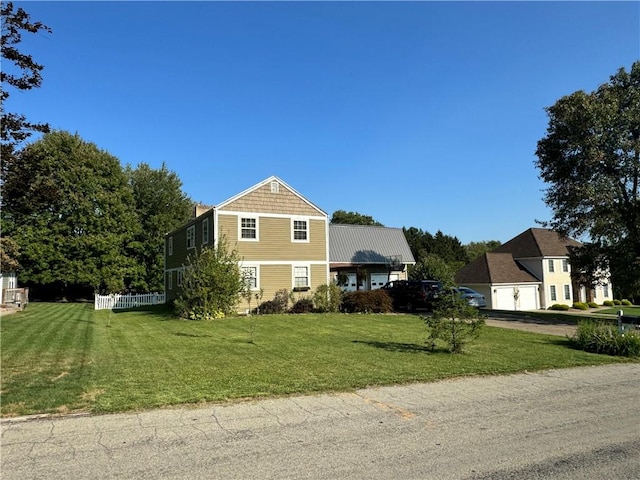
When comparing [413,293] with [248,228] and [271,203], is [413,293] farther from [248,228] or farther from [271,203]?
[248,228]

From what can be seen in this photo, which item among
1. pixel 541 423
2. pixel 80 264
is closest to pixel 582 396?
pixel 541 423

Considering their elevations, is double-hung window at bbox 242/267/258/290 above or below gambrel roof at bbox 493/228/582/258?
below

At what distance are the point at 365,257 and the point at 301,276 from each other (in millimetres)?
9018

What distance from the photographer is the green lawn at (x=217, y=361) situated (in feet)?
22.0

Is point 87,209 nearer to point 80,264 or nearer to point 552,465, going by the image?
point 80,264

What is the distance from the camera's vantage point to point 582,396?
280 inches

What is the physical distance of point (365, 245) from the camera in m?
33.5

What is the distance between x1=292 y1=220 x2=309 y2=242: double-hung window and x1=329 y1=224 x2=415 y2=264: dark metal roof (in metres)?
6.59

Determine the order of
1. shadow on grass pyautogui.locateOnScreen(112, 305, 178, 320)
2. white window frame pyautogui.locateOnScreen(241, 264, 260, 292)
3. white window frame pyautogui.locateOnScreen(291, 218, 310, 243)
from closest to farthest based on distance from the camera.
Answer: shadow on grass pyautogui.locateOnScreen(112, 305, 178, 320)
white window frame pyautogui.locateOnScreen(241, 264, 260, 292)
white window frame pyautogui.locateOnScreen(291, 218, 310, 243)

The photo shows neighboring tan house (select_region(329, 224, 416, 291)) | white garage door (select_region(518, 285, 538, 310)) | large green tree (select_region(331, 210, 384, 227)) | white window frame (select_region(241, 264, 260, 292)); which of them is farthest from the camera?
large green tree (select_region(331, 210, 384, 227))

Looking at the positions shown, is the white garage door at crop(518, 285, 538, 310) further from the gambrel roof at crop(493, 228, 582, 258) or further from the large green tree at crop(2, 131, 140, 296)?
the large green tree at crop(2, 131, 140, 296)

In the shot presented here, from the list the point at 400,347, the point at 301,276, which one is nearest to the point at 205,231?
the point at 301,276

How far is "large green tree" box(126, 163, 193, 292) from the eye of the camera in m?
41.5

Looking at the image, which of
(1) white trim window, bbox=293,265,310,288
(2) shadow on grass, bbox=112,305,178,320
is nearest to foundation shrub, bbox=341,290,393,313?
(1) white trim window, bbox=293,265,310,288
